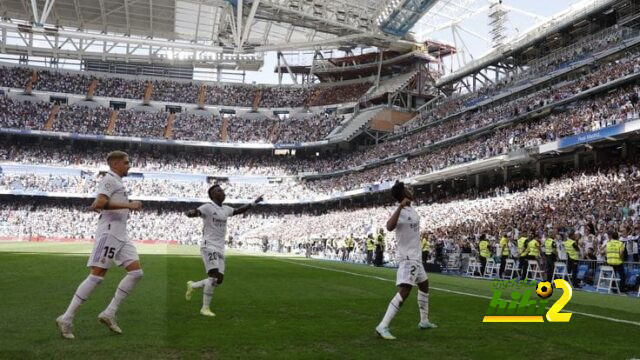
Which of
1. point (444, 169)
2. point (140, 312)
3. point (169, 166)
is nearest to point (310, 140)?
point (169, 166)

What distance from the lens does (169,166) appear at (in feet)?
233

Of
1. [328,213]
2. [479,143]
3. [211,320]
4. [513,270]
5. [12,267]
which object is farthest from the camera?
[328,213]

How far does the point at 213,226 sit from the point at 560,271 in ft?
52.3

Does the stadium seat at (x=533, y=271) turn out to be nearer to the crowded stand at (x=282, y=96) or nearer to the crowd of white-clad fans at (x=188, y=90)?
the crowd of white-clad fans at (x=188, y=90)

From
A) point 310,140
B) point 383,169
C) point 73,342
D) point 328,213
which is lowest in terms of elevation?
point 73,342

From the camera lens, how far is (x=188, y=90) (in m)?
79.1

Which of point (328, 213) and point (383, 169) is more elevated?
point (383, 169)

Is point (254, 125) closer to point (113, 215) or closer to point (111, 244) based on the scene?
point (113, 215)

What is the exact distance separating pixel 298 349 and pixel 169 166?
67139 mm

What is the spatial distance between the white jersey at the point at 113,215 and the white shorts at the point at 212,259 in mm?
2287

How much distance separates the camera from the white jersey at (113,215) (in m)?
7.28

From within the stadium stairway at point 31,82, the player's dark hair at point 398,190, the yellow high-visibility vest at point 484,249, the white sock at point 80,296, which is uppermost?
the stadium stairway at point 31,82

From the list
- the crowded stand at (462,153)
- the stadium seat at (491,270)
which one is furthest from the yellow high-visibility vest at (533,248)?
the crowded stand at (462,153)

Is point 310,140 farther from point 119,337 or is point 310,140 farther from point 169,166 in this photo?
point 119,337
